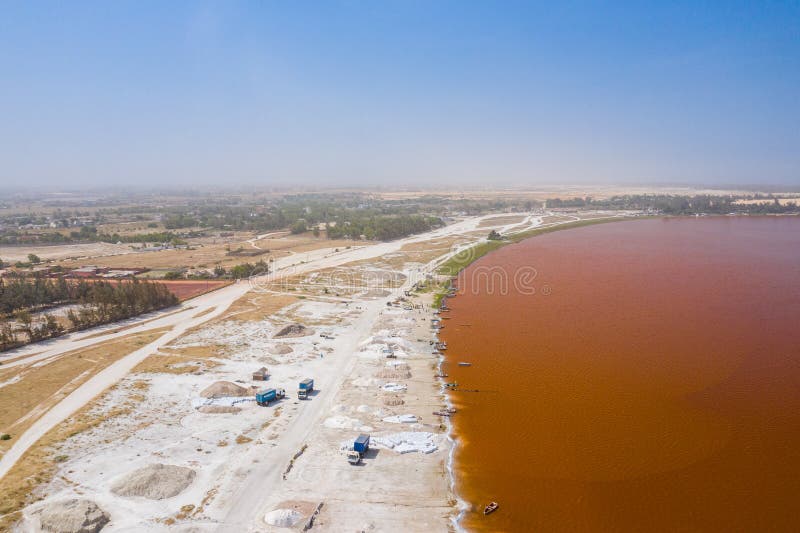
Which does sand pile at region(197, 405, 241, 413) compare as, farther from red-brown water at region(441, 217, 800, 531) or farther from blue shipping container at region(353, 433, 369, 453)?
red-brown water at region(441, 217, 800, 531)

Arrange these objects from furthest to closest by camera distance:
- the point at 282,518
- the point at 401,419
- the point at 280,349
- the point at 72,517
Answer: the point at 280,349, the point at 401,419, the point at 282,518, the point at 72,517

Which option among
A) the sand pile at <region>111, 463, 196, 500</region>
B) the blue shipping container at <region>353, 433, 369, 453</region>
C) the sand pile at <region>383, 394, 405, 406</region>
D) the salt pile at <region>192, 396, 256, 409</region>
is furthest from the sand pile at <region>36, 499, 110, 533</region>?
the sand pile at <region>383, 394, 405, 406</region>

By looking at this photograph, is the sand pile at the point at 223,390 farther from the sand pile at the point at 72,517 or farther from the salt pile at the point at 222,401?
the sand pile at the point at 72,517

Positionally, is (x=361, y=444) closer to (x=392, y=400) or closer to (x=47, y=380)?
(x=392, y=400)

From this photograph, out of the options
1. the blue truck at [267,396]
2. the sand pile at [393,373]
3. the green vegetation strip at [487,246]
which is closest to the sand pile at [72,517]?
the blue truck at [267,396]

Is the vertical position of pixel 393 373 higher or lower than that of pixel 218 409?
higher

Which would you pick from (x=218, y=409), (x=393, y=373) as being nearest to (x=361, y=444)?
(x=393, y=373)
